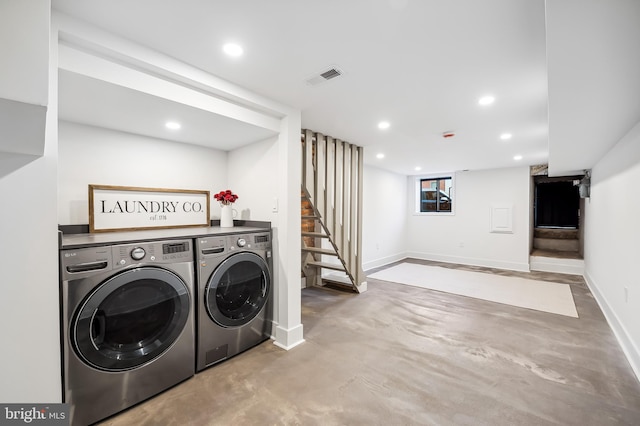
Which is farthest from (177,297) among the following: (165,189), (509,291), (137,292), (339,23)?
(509,291)

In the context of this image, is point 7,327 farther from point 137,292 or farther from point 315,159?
point 315,159

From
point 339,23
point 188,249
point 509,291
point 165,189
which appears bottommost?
point 509,291


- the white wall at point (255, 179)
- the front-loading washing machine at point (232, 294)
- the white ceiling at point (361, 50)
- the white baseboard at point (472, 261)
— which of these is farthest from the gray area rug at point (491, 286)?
the white wall at point (255, 179)

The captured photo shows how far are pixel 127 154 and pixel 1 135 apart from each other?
1.52m

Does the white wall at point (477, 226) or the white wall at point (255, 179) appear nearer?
the white wall at point (255, 179)

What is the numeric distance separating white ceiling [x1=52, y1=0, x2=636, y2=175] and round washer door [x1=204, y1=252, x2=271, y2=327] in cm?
123

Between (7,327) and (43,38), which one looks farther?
(7,327)

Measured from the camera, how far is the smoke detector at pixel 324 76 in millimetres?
1913

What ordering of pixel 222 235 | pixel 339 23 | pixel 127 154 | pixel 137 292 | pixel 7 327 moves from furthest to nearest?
pixel 127 154 → pixel 222 235 → pixel 137 292 → pixel 339 23 → pixel 7 327

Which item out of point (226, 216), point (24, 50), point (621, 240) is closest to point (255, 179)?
point (226, 216)

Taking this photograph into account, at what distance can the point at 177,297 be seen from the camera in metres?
1.92

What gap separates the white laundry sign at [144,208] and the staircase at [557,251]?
678cm

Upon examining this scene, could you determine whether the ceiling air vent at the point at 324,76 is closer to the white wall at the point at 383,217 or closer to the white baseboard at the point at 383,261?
the white wall at the point at 383,217

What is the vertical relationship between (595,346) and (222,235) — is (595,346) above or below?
below
